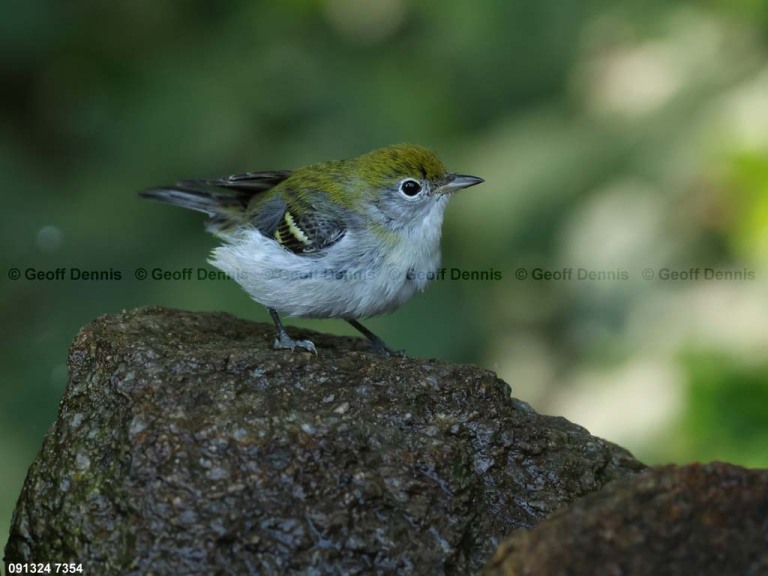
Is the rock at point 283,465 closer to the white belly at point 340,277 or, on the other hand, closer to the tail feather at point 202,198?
the white belly at point 340,277

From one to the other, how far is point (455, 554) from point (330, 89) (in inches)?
173

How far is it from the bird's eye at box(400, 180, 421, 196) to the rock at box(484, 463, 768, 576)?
8.32 feet

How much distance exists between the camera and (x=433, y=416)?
12.1 ft

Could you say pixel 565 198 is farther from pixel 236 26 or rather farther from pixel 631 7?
pixel 236 26

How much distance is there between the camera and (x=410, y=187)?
5.03m

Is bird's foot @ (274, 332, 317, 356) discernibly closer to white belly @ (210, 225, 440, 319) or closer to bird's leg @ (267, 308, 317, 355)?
bird's leg @ (267, 308, 317, 355)

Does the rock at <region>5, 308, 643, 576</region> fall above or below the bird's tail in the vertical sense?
below

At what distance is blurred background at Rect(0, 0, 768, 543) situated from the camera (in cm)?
512

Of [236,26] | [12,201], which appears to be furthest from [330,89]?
[12,201]

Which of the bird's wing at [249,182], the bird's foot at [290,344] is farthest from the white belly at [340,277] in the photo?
the bird's wing at [249,182]

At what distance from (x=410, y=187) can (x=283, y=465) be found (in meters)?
2.18

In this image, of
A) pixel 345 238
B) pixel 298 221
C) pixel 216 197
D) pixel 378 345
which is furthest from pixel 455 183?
pixel 216 197

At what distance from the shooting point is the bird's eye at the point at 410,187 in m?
5.01

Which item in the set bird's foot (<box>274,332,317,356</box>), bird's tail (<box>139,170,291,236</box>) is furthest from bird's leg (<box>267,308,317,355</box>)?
Result: bird's tail (<box>139,170,291,236</box>)
